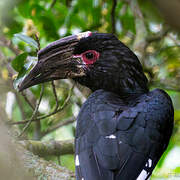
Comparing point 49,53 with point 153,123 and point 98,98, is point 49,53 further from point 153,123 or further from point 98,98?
point 153,123

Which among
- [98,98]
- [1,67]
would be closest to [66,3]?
[1,67]

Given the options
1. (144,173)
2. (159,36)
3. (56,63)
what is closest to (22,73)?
(56,63)

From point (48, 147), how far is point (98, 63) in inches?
25.4

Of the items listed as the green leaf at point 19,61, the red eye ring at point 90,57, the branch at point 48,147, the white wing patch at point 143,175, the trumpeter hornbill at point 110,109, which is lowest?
the branch at point 48,147

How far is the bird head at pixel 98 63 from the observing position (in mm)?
2324

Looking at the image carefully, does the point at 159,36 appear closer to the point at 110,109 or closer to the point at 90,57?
the point at 90,57

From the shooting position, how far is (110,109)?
1.97m

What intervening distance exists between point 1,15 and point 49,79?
975 millimetres

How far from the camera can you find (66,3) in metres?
3.53

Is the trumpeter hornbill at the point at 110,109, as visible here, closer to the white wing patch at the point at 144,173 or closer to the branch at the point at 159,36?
the white wing patch at the point at 144,173

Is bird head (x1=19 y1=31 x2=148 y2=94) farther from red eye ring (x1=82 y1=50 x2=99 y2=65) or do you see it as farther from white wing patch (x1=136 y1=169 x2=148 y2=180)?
white wing patch (x1=136 y1=169 x2=148 y2=180)

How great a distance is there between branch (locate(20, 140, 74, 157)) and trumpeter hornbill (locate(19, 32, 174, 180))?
0.35m

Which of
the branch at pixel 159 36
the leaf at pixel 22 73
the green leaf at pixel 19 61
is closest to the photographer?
the leaf at pixel 22 73

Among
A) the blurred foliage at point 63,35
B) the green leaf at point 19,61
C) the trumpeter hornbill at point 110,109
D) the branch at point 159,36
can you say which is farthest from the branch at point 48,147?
the branch at point 159,36
